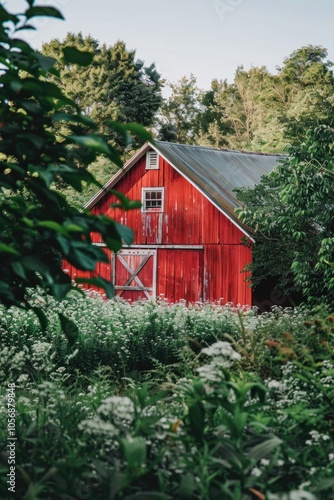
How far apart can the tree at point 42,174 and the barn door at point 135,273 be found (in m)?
20.8

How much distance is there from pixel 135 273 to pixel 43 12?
21703 mm

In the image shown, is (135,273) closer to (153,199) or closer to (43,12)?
(153,199)

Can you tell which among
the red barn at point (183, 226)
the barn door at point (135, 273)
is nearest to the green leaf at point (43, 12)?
the red barn at point (183, 226)

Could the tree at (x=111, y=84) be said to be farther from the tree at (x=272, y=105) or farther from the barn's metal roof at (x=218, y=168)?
the barn's metal roof at (x=218, y=168)

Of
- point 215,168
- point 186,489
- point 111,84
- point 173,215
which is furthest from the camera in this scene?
point 111,84

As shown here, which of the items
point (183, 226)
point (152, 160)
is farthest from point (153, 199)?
point (183, 226)

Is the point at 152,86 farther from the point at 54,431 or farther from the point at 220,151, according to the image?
the point at 54,431

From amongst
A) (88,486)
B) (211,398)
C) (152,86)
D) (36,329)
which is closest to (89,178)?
(211,398)

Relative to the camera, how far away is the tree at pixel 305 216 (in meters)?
17.1

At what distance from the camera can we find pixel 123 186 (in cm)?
2631

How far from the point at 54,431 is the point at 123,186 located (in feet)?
74.2

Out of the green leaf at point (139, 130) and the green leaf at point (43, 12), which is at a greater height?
the green leaf at point (43, 12)

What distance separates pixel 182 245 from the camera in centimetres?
2438

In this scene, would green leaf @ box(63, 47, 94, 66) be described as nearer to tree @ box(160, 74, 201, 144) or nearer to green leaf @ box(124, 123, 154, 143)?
green leaf @ box(124, 123, 154, 143)
